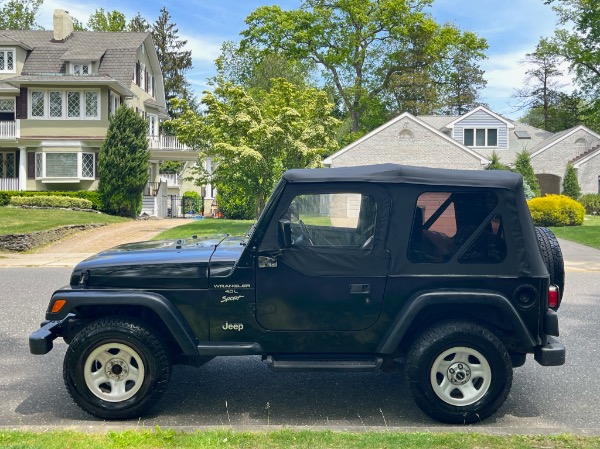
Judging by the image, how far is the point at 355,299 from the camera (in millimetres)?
4836

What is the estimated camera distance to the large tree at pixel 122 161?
31.3 metres

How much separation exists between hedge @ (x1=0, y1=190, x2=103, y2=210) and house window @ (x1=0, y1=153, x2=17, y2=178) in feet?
13.5

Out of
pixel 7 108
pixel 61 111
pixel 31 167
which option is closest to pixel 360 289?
pixel 61 111

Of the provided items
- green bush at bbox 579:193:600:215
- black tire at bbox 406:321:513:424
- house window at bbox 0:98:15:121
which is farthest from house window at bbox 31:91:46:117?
black tire at bbox 406:321:513:424

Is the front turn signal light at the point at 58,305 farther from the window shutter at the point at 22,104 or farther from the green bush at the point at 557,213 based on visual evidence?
the window shutter at the point at 22,104

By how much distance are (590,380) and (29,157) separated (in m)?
34.5

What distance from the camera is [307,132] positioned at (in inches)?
993

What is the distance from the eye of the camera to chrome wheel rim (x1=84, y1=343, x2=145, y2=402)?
4801mm

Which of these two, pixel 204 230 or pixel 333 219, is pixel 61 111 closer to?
pixel 204 230

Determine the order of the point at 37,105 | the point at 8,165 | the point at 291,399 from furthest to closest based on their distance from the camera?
the point at 8,165 → the point at 37,105 → the point at 291,399

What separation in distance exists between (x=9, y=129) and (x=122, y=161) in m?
8.30

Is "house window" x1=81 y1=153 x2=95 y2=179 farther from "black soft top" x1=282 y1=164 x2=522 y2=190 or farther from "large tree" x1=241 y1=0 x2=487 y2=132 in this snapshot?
"black soft top" x1=282 y1=164 x2=522 y2=190

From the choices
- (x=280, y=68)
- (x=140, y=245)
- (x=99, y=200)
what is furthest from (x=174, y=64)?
(x=140, y=245)

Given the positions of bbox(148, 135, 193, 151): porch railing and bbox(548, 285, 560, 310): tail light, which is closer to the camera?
bbox(548, 285, 560, 310): tail light
